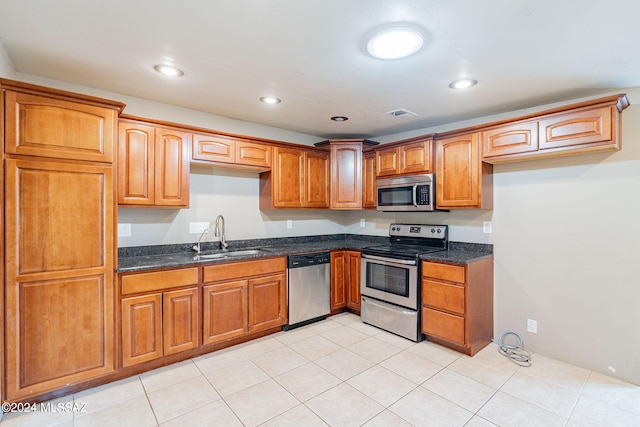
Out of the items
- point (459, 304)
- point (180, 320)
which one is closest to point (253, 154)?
point (180, 320)

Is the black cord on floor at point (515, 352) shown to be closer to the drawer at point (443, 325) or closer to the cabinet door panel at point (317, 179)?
the drawer at point (443, 325)

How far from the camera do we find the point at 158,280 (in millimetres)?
2605

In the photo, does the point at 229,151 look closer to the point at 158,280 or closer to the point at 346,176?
the point at 158,280

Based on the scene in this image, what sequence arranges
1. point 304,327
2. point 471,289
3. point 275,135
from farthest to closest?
1. point 275,135
2. point 304,327
3. point 471,289

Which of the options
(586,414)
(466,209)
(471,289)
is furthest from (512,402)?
(466,209)

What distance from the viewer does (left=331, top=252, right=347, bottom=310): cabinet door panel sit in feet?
12.7

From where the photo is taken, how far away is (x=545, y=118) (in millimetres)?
2633

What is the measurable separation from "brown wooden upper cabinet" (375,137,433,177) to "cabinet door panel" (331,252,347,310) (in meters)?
1.17

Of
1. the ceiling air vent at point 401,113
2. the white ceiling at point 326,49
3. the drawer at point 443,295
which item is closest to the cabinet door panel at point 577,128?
the white ceiling at point 326,49

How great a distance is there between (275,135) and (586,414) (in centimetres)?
381

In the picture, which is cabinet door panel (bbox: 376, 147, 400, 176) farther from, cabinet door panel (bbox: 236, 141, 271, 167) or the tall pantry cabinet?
the tall pantry cabinet

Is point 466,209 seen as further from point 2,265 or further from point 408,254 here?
point 2,265

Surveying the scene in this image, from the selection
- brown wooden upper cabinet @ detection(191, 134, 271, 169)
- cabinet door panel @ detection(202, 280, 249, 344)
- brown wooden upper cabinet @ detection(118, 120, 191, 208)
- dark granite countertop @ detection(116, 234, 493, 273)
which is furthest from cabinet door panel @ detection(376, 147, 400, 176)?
brown wooden upper cabinet @ detection(118, 120, 191, 208)

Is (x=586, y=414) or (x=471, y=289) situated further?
(x=471, y=289)
